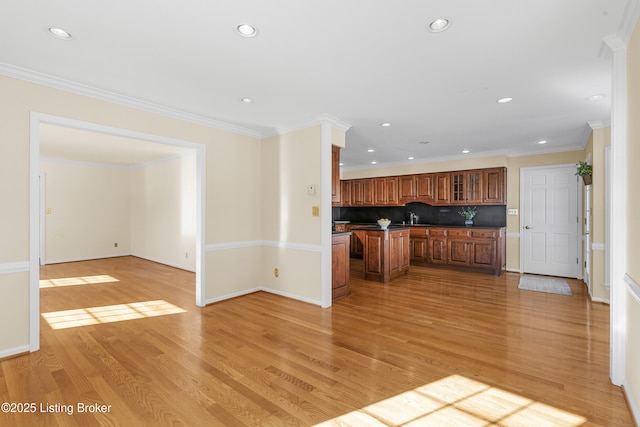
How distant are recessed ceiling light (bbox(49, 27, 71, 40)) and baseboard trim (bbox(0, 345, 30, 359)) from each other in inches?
104

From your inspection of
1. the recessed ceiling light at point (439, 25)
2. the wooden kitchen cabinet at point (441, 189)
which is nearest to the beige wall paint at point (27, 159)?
the recessed ceiling light at point (439, 25)

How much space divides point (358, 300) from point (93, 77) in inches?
157

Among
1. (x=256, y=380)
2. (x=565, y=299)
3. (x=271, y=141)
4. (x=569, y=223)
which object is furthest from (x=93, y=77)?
(x=569, y=223)

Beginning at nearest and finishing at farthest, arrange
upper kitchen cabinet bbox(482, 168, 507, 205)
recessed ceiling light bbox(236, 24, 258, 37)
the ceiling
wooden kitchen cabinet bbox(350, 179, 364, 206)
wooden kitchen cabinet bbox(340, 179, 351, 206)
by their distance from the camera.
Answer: the ceiling
recessed ceiling light bbox(236, 24, 258, 37)
upper kitchen cabinet bbox(482, 168, 507, 205)
wooden kitchen cabinet bbox(350, 179, 364, 206)
wooden kitchen cabinet bbox(340, 179, 351, 206)

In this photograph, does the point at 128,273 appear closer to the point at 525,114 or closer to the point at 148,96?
the point at 148,96

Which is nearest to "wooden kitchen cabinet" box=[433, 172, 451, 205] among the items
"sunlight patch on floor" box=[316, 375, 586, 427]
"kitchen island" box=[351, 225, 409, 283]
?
"kitchen island" box=[351, 225, 409, 283]

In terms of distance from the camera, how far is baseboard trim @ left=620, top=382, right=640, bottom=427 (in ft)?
5.92

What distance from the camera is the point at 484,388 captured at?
7.30 ft

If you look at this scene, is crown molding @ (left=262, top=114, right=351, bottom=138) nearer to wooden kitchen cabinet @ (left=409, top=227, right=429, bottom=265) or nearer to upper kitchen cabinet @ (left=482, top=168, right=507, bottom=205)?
wooden kitchen cabinet @ (left=409, top=227, right=429, bottom=265)

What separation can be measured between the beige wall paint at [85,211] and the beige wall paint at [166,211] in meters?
0.30

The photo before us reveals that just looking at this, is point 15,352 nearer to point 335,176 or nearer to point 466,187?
point 335,176

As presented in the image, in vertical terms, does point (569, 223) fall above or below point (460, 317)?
above

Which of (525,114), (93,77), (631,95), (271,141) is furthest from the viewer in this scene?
(271,141)

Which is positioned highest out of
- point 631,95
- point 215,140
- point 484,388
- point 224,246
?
point 215,140
